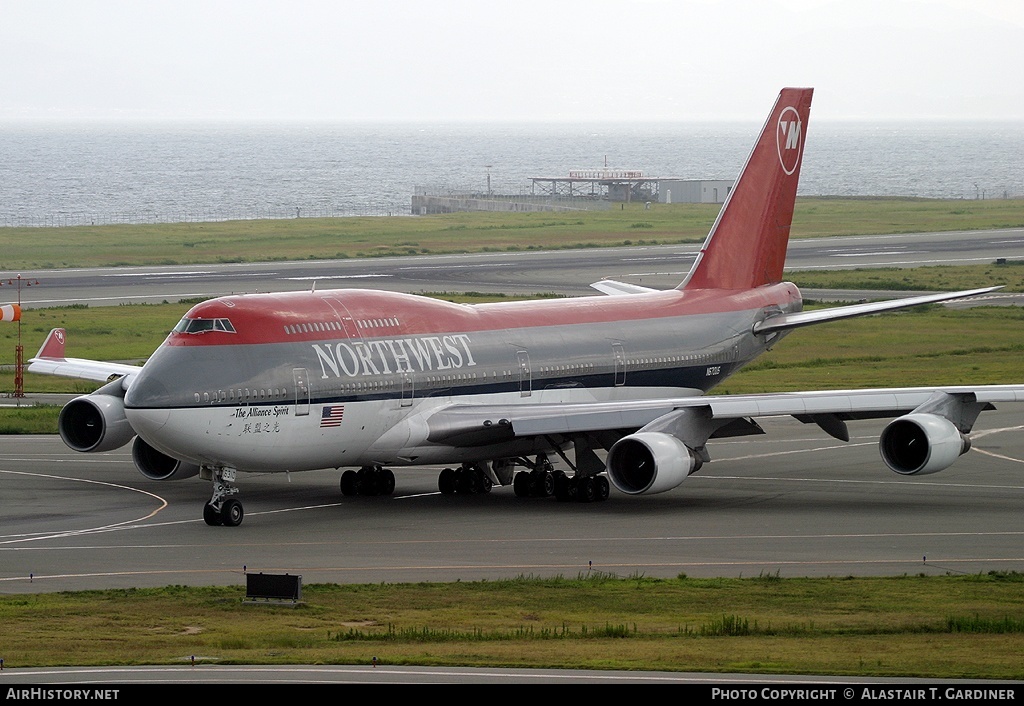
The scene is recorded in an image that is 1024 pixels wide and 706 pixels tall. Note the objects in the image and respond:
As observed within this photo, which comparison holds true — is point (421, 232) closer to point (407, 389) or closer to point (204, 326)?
point (407, 389)

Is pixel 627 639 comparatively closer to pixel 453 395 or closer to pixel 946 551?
pixel 946 551

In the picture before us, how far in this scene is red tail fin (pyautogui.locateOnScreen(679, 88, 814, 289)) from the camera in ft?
167

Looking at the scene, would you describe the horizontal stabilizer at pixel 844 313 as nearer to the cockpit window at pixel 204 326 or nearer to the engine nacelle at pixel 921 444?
the engine nacelle at pixel 921 444

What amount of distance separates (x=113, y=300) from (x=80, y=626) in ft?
244

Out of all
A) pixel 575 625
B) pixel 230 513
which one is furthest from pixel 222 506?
pixel 575 625

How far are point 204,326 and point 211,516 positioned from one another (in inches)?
176

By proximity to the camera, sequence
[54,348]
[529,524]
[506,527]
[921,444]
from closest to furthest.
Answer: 1. [506,527]
2. [529,524]
3. [921,444]
4. [54,348]

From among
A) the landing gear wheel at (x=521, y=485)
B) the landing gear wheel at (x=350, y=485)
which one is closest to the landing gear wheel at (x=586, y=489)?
the landing gear wheel at (x=521, y=485)

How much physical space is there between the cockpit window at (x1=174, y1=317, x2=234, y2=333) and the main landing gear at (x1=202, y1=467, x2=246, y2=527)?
10.7ft

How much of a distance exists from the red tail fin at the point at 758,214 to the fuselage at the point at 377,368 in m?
2.34

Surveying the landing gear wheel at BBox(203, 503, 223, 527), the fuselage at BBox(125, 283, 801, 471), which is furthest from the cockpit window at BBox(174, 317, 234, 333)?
the landing gear wheel at BBox(203, 503, 223, 527)

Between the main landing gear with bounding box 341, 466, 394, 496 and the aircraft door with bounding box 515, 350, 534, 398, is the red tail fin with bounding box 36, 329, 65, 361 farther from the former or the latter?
the aircraft door with bounding box 515, 350, 534, 398

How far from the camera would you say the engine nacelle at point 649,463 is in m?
38.9

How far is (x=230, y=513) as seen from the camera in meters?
37.8
